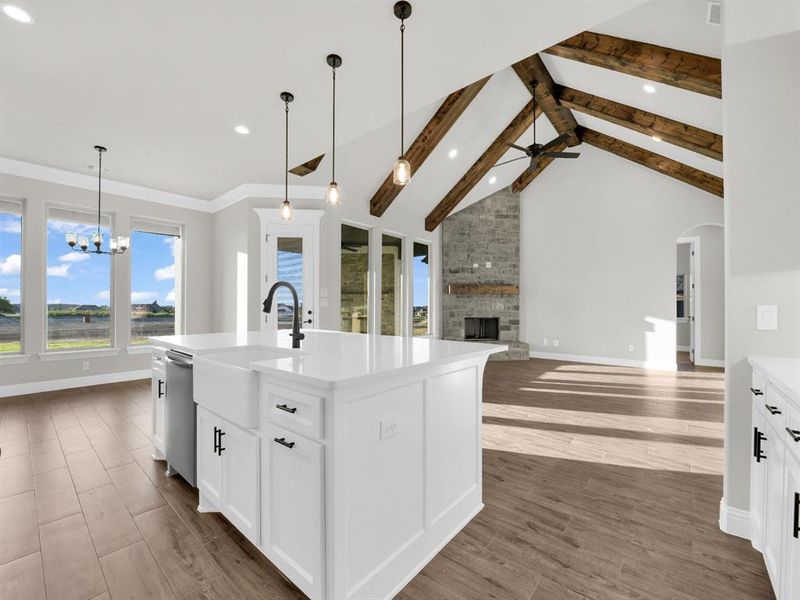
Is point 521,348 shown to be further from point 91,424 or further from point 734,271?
point 91,424

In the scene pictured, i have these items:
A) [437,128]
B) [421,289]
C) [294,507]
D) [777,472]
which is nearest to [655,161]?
[437,128]

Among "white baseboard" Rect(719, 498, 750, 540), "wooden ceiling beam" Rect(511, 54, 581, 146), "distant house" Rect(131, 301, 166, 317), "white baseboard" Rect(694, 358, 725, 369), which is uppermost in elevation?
"wooden ceiling beam" Rect(511, 54, 581, 146)

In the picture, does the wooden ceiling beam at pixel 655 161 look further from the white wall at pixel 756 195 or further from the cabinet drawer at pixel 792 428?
the cabinet drawer at pixel 792 428

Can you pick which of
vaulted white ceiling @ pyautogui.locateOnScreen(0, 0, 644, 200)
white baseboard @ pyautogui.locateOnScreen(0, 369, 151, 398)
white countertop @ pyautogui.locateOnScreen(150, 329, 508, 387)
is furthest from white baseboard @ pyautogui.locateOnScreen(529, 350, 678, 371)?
white baseboard @ pyautogui.locateOnScreen(0, 369, 151, 398)

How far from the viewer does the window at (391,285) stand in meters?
7.29

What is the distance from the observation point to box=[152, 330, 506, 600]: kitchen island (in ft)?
4.36

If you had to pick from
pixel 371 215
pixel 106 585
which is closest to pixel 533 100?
pixel 371 215

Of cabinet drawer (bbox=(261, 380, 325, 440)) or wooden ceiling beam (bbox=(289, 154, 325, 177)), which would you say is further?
wooden ceiling beam (bbox=(289, 154, 325, 177))

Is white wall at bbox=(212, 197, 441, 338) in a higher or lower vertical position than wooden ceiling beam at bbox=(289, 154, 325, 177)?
lower

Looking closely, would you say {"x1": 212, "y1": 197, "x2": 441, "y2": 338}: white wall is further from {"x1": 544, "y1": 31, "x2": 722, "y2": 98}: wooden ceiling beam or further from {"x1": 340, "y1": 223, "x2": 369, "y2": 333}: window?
{"x1": 544, "y1": 31, "x2": 722, "y2": 98}: wooden ceiling beam

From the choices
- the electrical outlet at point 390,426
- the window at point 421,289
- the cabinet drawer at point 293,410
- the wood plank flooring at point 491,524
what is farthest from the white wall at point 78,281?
the electrical outlet at point 390,426

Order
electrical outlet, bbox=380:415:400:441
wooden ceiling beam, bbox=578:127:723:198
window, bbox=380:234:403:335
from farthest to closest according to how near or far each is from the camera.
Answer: window, bbox=380:234:403:335 → wooden ceiling beam, bbox=578:127:723:198 → electrical outlet, bbox=380:415:400:441

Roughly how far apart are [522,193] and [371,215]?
3.53 meters

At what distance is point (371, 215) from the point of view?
668cm
